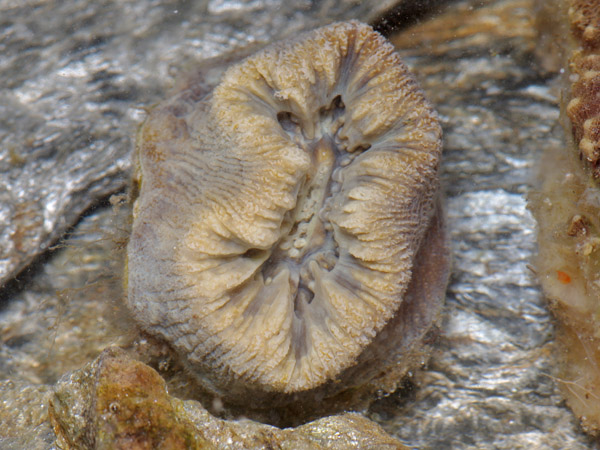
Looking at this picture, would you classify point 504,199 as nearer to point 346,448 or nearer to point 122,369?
point 346,448

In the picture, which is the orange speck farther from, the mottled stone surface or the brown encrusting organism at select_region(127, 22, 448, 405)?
the brown encrusting organism at select_region(127, 22, 448, 405)

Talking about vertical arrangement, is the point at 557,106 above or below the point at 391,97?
below

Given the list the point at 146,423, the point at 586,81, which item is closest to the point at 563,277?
the point at 586,81

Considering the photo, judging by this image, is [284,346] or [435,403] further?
[435,403]

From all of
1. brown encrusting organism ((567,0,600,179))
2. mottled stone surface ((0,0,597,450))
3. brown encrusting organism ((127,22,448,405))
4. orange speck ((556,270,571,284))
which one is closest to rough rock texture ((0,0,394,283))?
mottled stone surface ((0,0,597,450))

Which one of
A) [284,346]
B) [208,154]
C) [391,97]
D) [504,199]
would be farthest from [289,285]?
[504,199]

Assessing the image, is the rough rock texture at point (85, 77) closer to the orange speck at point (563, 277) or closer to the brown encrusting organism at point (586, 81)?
the brown encrusting organism at point (586, 81)

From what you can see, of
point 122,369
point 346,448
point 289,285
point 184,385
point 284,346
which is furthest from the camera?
point 184,385
